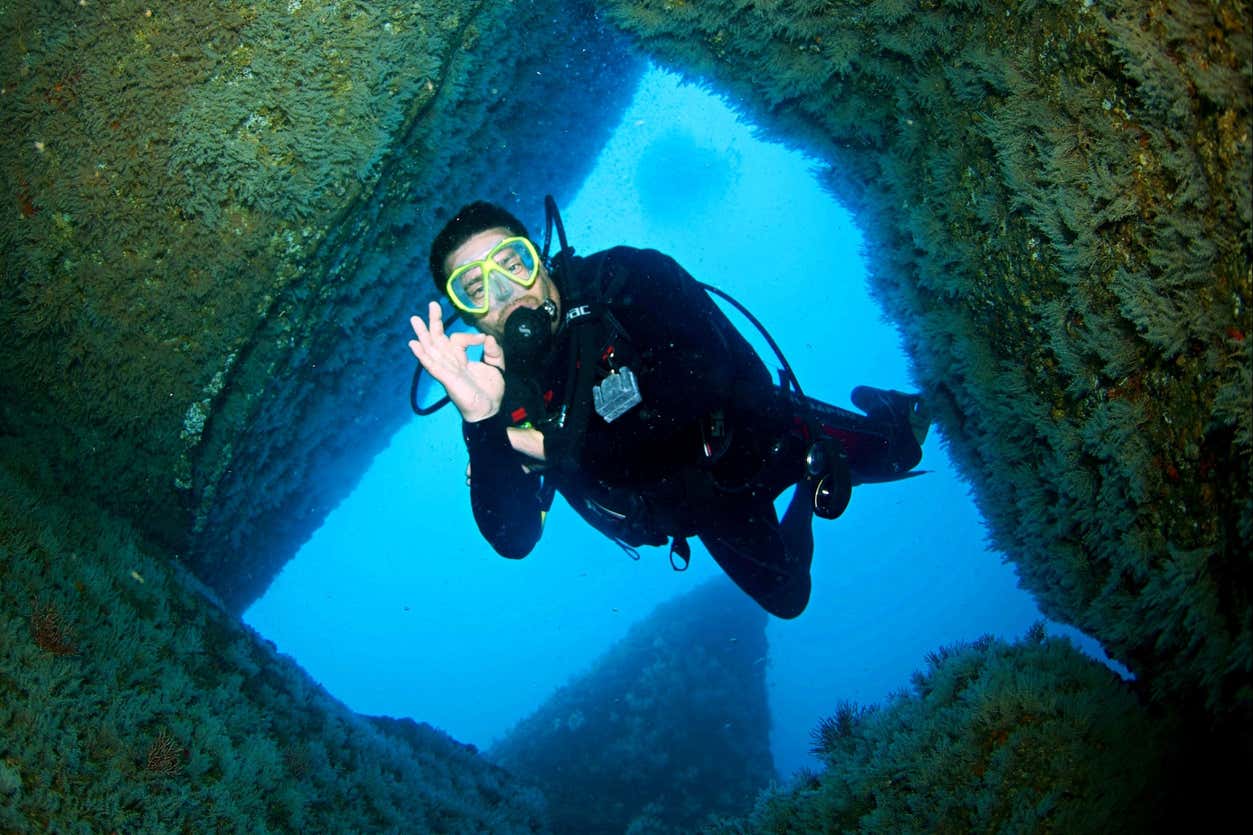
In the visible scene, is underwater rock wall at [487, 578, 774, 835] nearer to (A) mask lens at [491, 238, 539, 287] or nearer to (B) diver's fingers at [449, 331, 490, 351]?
(B) diver's fingers at [449, 331, 490, 351]

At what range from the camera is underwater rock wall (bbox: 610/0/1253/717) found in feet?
6.63

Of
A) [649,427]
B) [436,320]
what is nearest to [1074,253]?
[649,427]

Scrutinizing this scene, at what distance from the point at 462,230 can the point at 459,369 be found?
0.99 metres

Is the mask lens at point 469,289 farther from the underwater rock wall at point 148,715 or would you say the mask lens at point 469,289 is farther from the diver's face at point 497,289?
the underwater rock wall at point 148,715

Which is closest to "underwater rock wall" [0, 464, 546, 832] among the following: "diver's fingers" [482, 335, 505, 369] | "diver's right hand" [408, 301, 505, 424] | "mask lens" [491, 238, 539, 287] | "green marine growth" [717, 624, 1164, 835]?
"diver's right hand" [408, 301, 505, 424]

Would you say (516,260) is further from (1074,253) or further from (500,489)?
(1074,253)

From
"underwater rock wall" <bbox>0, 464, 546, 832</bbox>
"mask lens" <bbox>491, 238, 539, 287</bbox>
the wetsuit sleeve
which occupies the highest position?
"mask lens" <bbox>491, 238, 539, 287</bbox>

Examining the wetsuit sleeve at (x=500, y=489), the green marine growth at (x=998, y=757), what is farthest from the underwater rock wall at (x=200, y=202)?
the green marine growth at (x=998, y=757)

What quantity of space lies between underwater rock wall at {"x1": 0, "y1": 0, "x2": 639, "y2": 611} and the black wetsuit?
5.39 feet

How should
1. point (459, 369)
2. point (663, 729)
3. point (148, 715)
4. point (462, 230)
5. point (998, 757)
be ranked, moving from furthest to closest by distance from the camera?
point (663, 729), point (462, 230), point (459, 369), point (148, 715), point (998, 757)

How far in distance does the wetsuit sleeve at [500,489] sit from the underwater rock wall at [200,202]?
175 centimetres

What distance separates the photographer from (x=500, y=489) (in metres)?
3.67

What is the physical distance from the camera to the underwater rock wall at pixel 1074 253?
2.02 meters

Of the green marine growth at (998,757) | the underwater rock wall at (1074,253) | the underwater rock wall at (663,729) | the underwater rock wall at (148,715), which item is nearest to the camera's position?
the underwater rock wall at (1074,253)
